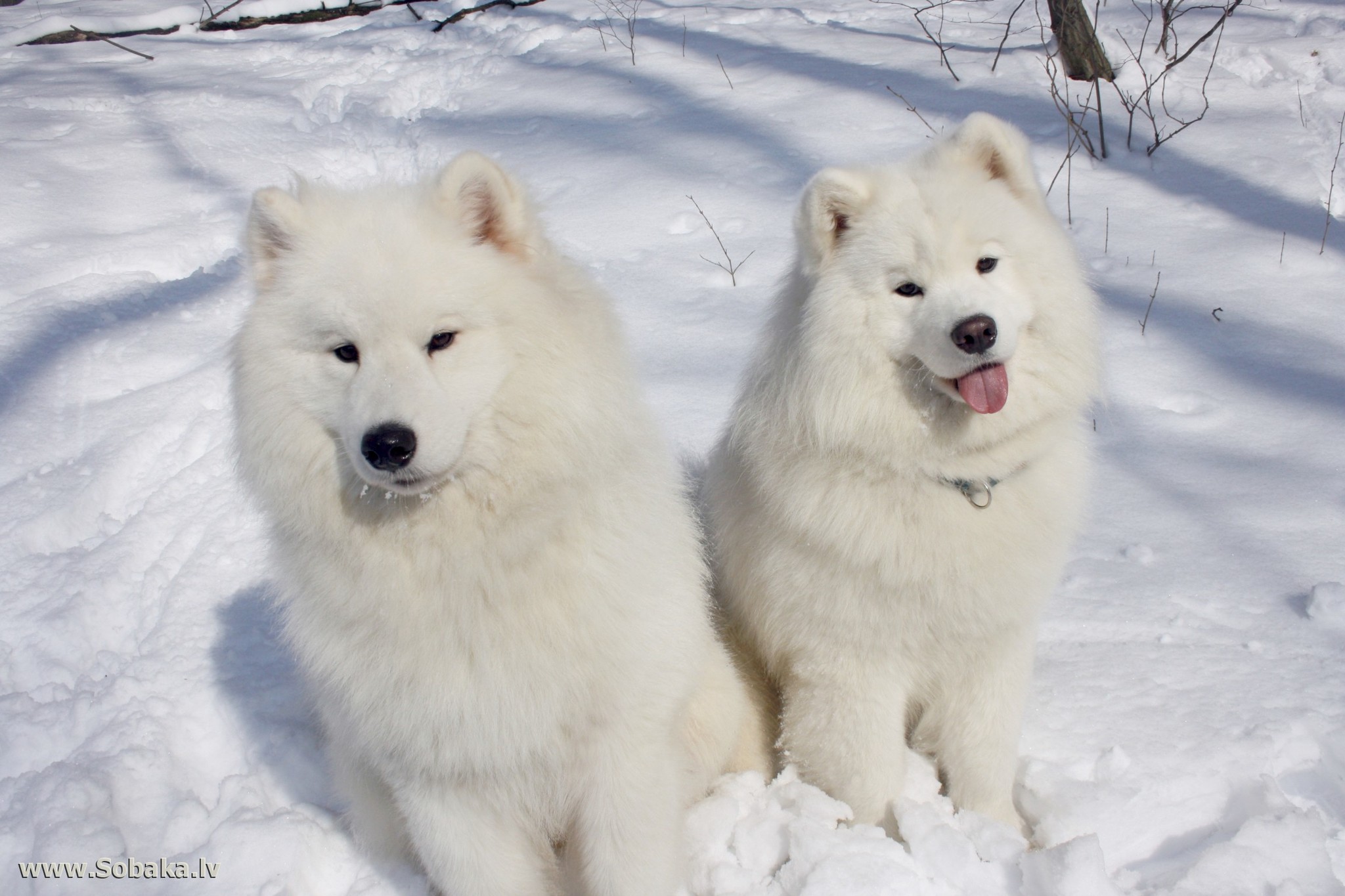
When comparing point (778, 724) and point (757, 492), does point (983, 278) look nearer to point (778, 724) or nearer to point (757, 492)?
point (757, 492)

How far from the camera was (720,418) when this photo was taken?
4.05m

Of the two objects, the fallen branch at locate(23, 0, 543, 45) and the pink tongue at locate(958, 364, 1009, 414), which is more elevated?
the fallen branch at locate(23, 0, 543, 45)

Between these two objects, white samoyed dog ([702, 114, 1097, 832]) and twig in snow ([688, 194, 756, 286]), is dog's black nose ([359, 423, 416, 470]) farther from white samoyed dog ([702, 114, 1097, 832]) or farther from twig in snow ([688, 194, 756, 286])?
twig in snow ([688, 194, 756, 286])

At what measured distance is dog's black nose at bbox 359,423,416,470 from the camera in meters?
1.69

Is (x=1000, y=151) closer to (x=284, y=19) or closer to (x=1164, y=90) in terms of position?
(x=1164, y=90)

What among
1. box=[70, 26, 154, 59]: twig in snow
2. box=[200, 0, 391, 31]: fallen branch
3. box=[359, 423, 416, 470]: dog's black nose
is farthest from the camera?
box=[200, 0, 391, 31]: fallen branch

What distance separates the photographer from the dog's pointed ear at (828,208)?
2.19 metres

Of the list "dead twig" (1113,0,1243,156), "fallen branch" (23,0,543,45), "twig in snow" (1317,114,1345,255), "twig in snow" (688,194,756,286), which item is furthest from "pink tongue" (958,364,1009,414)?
"fallen branch" (23,0,543,45)

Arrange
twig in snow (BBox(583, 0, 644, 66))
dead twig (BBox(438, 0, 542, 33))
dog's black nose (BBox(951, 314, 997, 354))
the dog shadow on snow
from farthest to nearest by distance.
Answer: dead twig (BBox(438, 0, 542, 33)) < twig in snow (BBox(583, 0, 644, 66)) < the dog shadow on snow < dog's black nose (BBox(951, 314, 997, 354))

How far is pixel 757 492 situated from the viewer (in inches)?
98.0

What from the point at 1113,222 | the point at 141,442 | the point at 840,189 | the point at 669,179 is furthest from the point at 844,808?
the point at 669,179

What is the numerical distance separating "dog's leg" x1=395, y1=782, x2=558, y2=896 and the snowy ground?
419 millimetres

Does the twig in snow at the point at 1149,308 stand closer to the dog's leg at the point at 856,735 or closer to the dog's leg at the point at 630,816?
the dog's leg at the point at 856,735

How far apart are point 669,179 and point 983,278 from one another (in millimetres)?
4160
